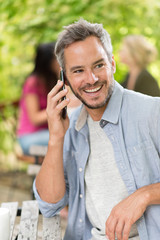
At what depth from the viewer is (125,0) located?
162 inches

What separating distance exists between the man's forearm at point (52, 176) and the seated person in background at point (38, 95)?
1.73 m

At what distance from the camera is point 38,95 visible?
11.3 ft

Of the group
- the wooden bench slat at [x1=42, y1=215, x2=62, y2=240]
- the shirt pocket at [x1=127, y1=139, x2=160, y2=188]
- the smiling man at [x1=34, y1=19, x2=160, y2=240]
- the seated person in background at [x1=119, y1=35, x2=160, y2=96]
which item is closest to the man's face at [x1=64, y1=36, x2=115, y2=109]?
the smiling man at [x1=34, y1=19, x2=160, y2=240]

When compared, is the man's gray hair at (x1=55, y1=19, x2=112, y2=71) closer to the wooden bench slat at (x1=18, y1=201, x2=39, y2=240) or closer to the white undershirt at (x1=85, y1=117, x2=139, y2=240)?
the white undershirt at (x1=85, y1=117, x2=139, y2=240)

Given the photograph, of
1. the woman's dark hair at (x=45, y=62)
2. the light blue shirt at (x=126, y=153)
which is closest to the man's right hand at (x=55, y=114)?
the light blue shirt at (x=126, y=153)

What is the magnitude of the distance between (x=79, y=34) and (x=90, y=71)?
Answer: 16 centimetres

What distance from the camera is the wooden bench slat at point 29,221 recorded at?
5.00ft

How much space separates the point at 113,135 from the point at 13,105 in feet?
10.00

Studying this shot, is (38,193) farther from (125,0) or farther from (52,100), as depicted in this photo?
(125,0)

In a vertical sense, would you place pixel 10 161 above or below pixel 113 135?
below

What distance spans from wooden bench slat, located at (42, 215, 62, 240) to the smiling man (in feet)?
0.12

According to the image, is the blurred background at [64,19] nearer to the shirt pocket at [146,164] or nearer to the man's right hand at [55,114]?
the man's right hand at [55,114]

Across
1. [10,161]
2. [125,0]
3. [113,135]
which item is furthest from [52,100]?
[10,161]

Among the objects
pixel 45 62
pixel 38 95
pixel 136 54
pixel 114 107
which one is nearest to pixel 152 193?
pixel 114 107
